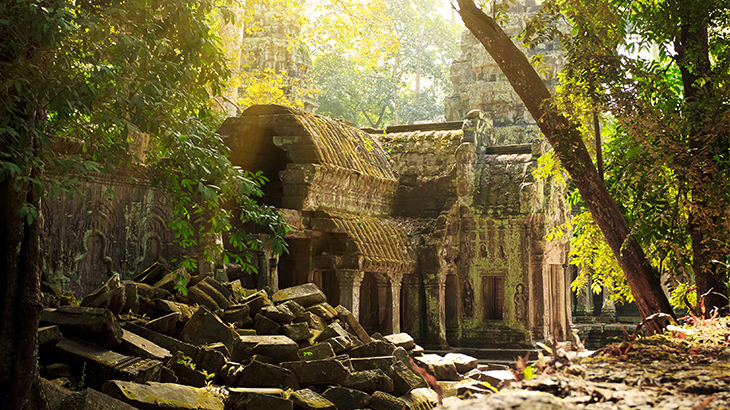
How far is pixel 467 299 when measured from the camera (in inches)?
594

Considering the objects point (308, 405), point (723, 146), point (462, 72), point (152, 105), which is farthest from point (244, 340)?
point (462, 72)

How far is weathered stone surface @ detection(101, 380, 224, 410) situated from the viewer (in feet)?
18.6

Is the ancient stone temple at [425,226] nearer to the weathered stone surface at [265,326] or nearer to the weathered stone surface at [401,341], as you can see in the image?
the weathered stone surface at [401,341]

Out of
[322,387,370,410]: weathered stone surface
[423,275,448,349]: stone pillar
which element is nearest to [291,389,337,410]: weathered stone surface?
[322,387,370,410]: weathered stone surface

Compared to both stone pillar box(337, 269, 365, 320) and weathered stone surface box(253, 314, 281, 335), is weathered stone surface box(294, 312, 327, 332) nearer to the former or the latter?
weathered stone surface box(253, 314, 281, 335)

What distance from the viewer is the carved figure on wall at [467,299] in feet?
49.3

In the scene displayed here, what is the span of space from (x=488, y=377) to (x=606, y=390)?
808cm

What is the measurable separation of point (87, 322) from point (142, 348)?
1.85 ft

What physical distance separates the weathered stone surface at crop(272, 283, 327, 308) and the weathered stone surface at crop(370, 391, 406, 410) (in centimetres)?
263

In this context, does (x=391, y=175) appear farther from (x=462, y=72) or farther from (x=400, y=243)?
(x=462, y=72)

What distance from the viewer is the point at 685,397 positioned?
2453 millimetres

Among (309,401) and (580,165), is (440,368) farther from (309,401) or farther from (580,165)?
(580,165)

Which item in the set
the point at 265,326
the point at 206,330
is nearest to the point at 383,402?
the point at 265,326

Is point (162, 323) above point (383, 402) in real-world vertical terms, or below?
above
